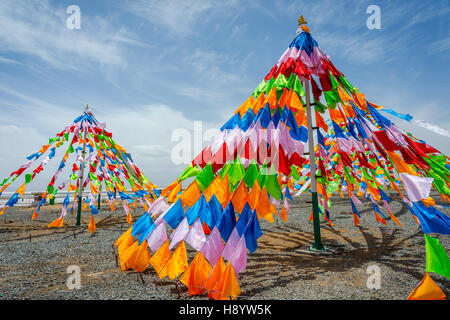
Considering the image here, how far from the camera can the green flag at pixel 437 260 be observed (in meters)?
2.99

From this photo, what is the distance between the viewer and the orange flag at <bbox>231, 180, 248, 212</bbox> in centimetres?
388

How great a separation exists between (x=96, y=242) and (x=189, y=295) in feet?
17.4

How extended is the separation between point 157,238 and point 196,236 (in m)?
0.82

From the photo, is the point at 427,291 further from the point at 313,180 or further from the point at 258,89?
the point at 258,89

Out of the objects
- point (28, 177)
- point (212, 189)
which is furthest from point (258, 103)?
point (28, 177)

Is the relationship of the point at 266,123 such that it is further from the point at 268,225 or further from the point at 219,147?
the point at 268,225

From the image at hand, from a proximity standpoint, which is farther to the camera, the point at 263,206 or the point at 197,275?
the point at 263,206

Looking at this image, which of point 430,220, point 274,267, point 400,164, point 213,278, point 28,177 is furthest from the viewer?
point 28,177

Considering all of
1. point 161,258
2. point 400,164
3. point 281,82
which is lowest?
point 161,258

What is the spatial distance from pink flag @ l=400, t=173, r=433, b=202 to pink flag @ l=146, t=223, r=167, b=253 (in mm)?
3744

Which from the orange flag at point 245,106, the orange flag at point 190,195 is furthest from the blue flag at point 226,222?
the orange flag at point 245,106

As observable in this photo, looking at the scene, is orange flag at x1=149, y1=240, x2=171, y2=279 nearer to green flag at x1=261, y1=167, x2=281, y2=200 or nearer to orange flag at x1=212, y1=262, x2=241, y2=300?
orange flag at x1=212, y1=262, x2=241, y2=300

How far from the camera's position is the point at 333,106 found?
18.4ft

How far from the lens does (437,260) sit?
3.05 meters
